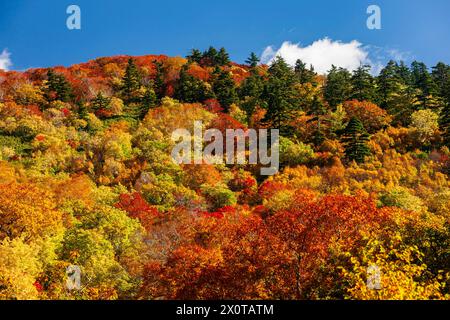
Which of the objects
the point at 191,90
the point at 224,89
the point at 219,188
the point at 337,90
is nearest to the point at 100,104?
the point at 191,90

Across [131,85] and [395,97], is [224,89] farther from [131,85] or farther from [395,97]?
[395,97]

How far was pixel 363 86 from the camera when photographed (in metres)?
73.9

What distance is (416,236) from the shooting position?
22531 mm

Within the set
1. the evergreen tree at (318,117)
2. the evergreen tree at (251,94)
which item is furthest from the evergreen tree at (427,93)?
the evergreen tree at (251,94)

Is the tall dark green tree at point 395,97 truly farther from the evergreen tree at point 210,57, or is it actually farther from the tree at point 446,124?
the evergreen tree at point 210,57

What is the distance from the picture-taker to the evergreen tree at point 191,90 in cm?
8150

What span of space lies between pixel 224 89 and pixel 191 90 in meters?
6.80

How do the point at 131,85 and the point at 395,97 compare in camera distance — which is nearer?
the point at 395,97

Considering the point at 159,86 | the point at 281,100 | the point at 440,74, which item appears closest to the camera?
the point at 281,100

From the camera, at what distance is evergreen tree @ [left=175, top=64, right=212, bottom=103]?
3209 inches

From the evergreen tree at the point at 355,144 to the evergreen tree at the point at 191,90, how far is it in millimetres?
31001

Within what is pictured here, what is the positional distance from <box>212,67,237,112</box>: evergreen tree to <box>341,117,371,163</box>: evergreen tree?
26.1 metres
